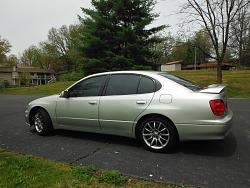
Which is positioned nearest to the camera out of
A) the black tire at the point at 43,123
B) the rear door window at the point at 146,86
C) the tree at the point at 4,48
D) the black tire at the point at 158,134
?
the black tire at the point at 158,134

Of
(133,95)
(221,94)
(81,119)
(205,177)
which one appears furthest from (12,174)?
(221,94)

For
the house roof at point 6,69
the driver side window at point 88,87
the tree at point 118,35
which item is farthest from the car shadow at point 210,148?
the house roof at point 6,69

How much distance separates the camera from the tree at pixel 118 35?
2156 centimetres

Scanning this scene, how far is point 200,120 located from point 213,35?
16.8 metres

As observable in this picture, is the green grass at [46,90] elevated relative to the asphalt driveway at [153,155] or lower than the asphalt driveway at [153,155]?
elevated

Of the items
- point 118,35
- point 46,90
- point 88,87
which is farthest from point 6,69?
point 88,87

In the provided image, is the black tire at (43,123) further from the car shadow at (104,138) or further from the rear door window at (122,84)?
the rear door window at (122,84)

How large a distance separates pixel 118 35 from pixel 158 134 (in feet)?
58.3

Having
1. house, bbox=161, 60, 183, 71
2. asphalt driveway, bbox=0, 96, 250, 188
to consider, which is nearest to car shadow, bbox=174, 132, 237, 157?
asphalt driveway, bbox=0, 96, 250, 188

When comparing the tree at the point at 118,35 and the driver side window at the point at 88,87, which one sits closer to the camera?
the driver side window at the point at 88,87

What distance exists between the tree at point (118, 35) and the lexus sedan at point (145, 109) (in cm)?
1571

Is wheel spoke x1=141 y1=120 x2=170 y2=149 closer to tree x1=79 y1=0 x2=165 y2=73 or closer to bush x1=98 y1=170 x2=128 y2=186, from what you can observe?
bush x1=98 y1=170 x2=128 y2=186

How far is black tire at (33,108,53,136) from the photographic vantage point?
601 cm

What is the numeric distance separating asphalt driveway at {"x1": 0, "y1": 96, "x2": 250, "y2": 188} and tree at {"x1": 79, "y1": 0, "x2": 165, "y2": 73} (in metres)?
15.8
